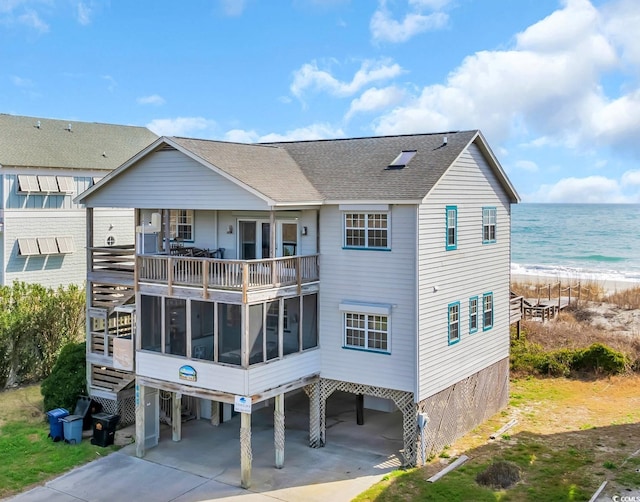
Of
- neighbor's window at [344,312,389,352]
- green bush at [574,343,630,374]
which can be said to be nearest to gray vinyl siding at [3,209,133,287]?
neighbor's window at [344,312,389,352]

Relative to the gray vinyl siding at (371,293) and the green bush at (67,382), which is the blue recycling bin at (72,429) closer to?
the green bush at (67,382)

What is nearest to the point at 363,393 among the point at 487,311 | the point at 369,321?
the point at 369,321

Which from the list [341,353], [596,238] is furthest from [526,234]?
[341,353]

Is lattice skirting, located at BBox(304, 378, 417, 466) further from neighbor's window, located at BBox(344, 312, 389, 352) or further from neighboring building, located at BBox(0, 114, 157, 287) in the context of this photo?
neighboring building, located at BBox(0, 114, 157, 287)

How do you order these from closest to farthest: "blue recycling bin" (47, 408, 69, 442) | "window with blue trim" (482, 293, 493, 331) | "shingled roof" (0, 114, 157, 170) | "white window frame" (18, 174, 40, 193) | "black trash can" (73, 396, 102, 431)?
"blue recycling bin" (47, 408, 69, 442) → "black trash can" (73, 396, 102, 431) → "window with blue trim" (482, 293, 493, 331) → "white window frame" (18, 174, 40, 193) → "shingled roof" (0, 114, 157, 170)

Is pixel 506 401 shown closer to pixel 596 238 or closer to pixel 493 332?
pixel 493 332

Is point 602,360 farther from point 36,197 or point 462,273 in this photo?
point 36,197
